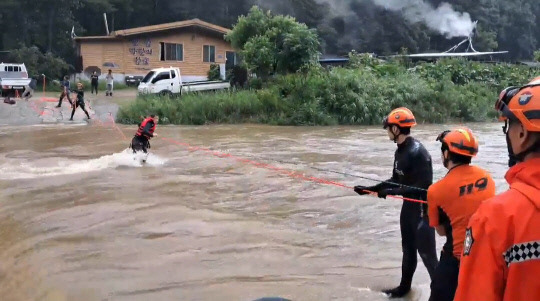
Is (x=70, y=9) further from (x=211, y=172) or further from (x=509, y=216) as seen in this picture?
(x=509, y=216)

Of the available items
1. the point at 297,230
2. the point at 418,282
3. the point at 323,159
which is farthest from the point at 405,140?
the point at 323,159

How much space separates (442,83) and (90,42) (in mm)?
21361

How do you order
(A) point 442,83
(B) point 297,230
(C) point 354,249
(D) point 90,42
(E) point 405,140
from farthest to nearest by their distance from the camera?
(D) point 90,42
(A) point 442,83
(B) point 297,230
(C) point 354,249
(E) point 405,140

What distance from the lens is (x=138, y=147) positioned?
12.1 m

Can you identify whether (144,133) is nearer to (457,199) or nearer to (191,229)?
(191,229)

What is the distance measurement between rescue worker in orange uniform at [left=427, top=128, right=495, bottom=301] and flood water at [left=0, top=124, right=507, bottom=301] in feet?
6.30

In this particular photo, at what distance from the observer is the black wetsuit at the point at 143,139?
11625mm

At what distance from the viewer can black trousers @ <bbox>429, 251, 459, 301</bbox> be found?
3547 mm

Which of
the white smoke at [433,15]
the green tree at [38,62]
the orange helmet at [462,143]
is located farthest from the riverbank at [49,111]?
the white smoke at [433,15]

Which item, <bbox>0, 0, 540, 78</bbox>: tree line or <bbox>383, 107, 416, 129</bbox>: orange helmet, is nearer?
<bbox>383, 107, 416, 129</bbox>: orange helmet

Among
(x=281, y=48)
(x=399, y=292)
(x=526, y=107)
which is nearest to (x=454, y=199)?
(x=526, y=107)

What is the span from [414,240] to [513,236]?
3.27 meters

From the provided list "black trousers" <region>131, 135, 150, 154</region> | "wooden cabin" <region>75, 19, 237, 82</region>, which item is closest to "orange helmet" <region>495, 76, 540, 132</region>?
"black trousers" <region>131, 135, 150, 154</region>

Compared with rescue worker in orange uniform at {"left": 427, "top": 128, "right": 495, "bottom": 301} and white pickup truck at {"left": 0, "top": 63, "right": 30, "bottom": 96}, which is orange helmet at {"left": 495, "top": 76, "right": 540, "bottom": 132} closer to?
rescue worker in orange uniform at {"left": 427, "top": 128, "right": 495, "bottom": 301}
